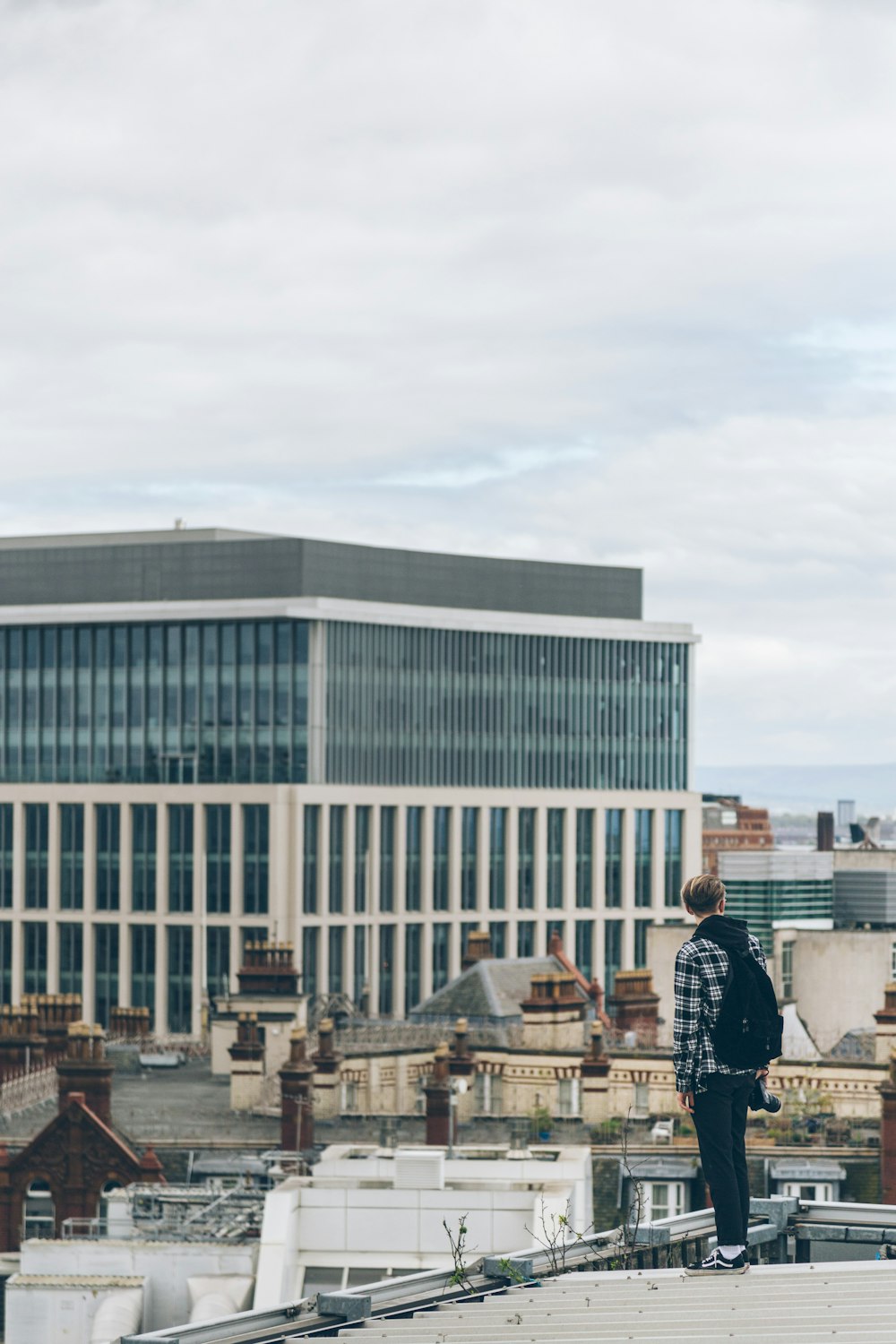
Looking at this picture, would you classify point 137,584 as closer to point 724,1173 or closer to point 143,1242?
point 143,1242

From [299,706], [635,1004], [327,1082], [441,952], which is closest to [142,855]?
[299,706]

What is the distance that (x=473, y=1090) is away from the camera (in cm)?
6731

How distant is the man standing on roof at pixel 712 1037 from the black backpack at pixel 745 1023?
0.02 meters

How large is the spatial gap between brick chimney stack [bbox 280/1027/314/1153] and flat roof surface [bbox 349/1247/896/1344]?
4255 centimetres

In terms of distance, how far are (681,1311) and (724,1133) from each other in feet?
3.88

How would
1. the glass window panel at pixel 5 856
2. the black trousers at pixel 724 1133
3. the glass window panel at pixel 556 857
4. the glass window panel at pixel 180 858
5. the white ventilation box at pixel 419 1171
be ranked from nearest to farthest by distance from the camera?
the black trousers at pixel 724 1133 → the white ventilation box at pixel 419 1171 → the glass window panel at pixel 180 858 → the glass window panel at pixel 5 856 → the glass window panel at pixel 556 857

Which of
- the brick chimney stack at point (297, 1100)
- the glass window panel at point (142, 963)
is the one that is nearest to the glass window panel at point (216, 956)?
the glass window panel at point (142, 963)

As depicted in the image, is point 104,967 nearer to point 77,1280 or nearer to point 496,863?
point 496,863

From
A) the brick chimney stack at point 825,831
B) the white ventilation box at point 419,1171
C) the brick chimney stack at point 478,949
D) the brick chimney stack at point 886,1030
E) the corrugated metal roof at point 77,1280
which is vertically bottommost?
the corrugated metal roof at point 77,1280

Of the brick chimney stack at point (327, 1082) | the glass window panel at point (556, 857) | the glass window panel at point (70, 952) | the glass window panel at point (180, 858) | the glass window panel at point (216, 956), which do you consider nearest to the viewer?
the brick chimney stack at point (327, 1082)

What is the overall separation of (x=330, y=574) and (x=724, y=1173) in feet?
440

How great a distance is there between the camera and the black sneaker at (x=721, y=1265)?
1847 cm

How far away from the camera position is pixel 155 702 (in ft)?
491

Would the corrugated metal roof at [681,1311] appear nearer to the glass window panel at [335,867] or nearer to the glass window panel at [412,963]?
the glass window panel at [335,867]
